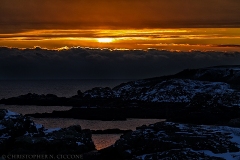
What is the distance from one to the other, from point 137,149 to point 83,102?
330 feet

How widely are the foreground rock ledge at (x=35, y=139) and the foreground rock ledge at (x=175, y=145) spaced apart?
13.0ft

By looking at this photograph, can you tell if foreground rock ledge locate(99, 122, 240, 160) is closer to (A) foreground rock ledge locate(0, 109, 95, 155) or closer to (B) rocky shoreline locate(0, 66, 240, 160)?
(B) rocky shoreline locate(0, 66, 240, 160)

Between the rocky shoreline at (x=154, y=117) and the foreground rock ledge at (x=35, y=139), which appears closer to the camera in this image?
the rocky shoreline at (x=154, y=117)

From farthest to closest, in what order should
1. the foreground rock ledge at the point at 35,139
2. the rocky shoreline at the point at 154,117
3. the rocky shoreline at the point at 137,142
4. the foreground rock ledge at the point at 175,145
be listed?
the foreground rock ledge at the point at 35,139 → the rocky shoreline at the point at 154,117 → the rocky shoreline at the point at 137,142 → the foreground rock ledge at the point at 175,145

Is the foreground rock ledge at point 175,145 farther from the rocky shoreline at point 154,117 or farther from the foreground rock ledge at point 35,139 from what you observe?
the foreground rock ledge at point 35,139

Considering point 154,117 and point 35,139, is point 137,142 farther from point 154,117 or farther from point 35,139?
point 154,117

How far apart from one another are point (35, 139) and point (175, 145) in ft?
52.4

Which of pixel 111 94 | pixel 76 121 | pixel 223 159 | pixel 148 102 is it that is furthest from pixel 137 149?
pixel 111 94

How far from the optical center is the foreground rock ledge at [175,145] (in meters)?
60.0

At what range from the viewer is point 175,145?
2483 inches

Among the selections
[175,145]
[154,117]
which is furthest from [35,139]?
[154,117]

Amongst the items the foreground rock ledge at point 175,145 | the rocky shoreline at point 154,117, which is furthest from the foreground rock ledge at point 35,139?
the foreground rock ledge at point 175,145

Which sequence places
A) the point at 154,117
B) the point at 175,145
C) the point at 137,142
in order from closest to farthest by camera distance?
the point at 175,145 → the point at 137,142 → the point at 154,117

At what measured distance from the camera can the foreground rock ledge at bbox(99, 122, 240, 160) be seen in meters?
60.0
